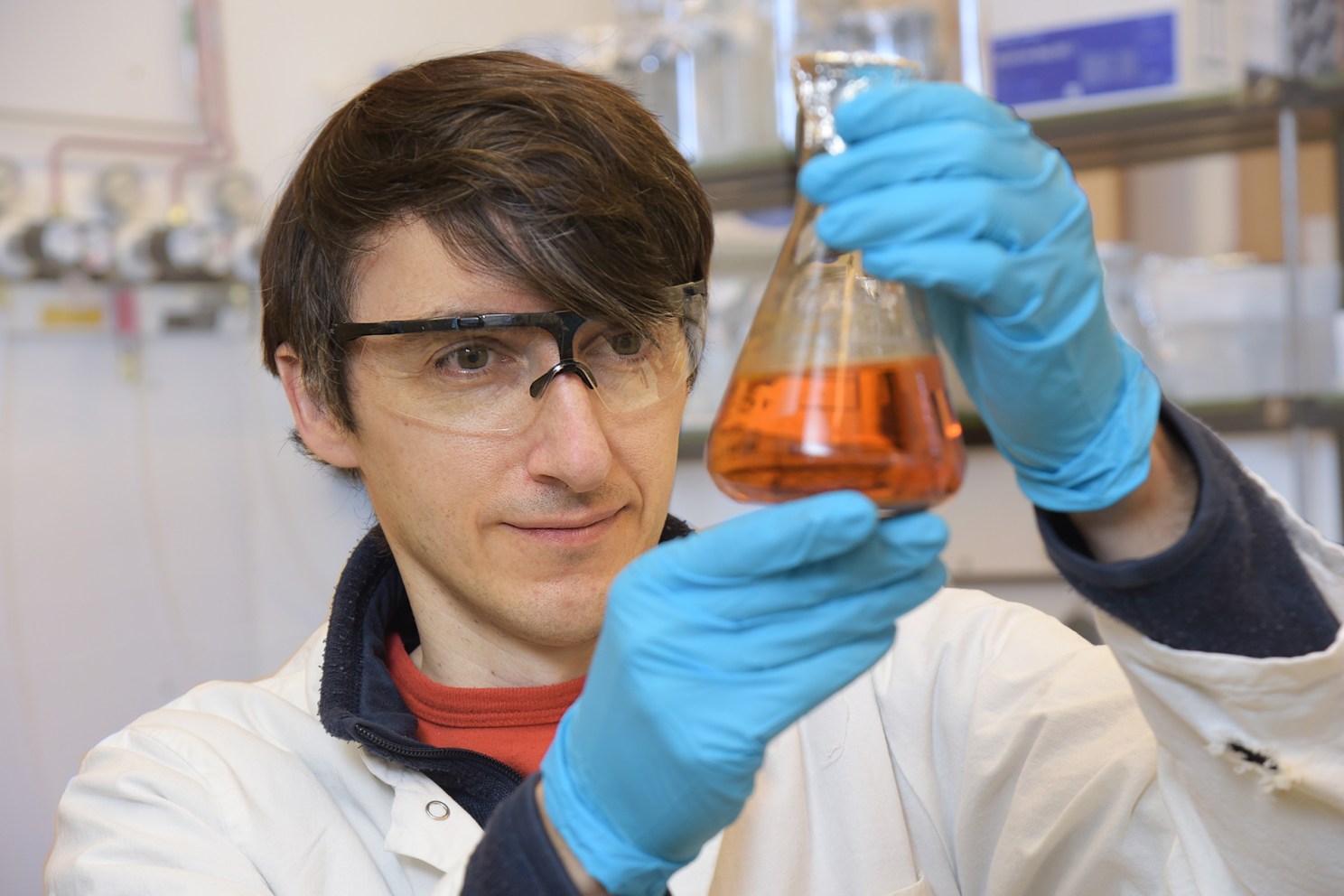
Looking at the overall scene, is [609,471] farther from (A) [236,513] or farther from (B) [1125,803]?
(A) [236,513]

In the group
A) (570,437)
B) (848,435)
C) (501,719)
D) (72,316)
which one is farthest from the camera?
(72,316)

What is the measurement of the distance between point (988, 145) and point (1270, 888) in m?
0.59

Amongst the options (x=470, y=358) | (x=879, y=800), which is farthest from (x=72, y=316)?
(x=879, y=800)

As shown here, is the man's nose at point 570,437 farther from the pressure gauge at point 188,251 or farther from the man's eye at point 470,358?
the pressure gauge at point 188,251

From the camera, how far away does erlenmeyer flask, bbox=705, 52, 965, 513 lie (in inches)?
29.5

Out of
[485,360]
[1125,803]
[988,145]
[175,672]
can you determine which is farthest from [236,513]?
[988,145]

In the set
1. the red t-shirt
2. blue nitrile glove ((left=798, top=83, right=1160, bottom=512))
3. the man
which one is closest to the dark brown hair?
the man

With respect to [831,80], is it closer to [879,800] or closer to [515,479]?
[515,479]

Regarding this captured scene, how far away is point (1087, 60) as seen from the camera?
2426 millimetres

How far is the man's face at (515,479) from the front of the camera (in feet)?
3.85

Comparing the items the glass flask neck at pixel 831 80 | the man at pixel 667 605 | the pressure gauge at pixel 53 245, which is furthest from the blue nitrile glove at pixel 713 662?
the pressure gauge at pixel 53 245

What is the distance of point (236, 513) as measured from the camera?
8.86ft

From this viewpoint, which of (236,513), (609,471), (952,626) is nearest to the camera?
(609,471)

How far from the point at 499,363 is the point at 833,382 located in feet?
1.69
